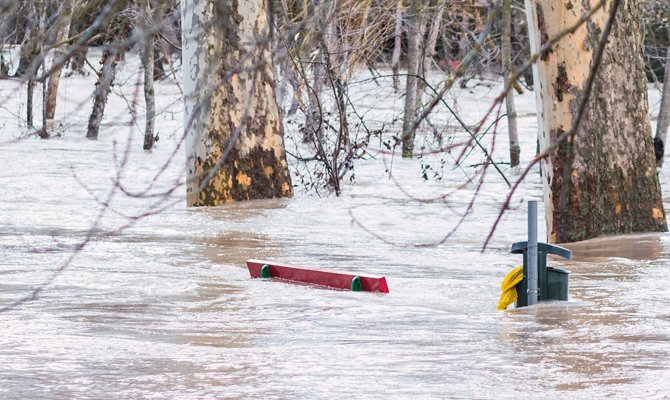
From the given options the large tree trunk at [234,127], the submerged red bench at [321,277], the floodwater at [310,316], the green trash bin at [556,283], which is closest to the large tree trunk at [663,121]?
the large tree trunk at [234,127]

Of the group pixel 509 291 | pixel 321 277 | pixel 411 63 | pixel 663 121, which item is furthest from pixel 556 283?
pixel 411 63

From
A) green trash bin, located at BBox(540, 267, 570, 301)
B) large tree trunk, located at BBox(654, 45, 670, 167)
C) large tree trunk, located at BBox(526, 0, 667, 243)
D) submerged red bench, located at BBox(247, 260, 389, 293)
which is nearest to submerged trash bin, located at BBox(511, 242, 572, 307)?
green trash bin, located at BBox(540, 267, 570, 301)

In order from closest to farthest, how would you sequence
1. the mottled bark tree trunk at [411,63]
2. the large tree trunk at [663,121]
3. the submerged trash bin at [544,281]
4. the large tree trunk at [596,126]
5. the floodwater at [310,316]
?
the floodwater at [310,316] → the submerged trash bin at [544,281] → the large tree trunk at [596,126] → the large tree trunk at [663,121] → the mottled bark tree trunk at [411,63]

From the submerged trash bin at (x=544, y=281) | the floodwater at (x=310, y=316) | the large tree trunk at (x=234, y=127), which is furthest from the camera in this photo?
the large tree trunk at (x=234, y=127)

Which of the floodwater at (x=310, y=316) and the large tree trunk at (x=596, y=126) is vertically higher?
the large tree trunk at (x=596, y=126)

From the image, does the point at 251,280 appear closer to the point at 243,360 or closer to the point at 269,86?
the point at 243,360

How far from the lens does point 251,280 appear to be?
8.75 meters

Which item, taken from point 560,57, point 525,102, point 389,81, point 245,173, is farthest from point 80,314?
point 525,102

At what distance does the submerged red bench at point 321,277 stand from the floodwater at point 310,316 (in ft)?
0.31

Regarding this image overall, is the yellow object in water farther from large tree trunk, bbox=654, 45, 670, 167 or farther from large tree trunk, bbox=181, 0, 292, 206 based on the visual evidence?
large tree trunk, bbox=654, 45, 670, 167

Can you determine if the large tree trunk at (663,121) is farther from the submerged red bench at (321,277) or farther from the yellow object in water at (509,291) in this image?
the yellow object in water at (509,291)

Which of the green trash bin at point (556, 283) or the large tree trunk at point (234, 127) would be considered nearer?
the green trash bin at point (556, 283)

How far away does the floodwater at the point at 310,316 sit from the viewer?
571 cm

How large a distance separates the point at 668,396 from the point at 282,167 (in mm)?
10534
